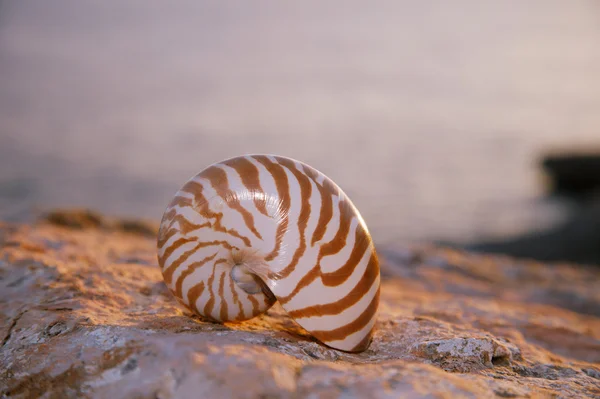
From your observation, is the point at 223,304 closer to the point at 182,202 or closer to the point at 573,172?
the point at 182,202

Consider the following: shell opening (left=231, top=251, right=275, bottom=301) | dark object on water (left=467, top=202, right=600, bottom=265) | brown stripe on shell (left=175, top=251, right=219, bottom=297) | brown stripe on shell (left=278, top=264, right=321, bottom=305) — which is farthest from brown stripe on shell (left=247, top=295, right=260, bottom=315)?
dark object on water (left=467, top=202, right=600, bottom=265)

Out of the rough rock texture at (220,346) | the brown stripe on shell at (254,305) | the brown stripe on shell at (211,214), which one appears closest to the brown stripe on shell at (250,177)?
the brown stripe on shell at (211,214)

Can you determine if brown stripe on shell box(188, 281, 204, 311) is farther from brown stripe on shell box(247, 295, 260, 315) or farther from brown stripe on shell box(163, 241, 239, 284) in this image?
brown stripe on shell box(247, 295, 260, 315)

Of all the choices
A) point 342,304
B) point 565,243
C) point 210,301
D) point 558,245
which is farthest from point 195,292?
point 565,243

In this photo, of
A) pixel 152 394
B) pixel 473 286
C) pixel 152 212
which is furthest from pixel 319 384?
pixel 152 212

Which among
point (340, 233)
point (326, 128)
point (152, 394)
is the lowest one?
point (152, 394)

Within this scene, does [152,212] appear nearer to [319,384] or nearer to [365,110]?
[365,110]
